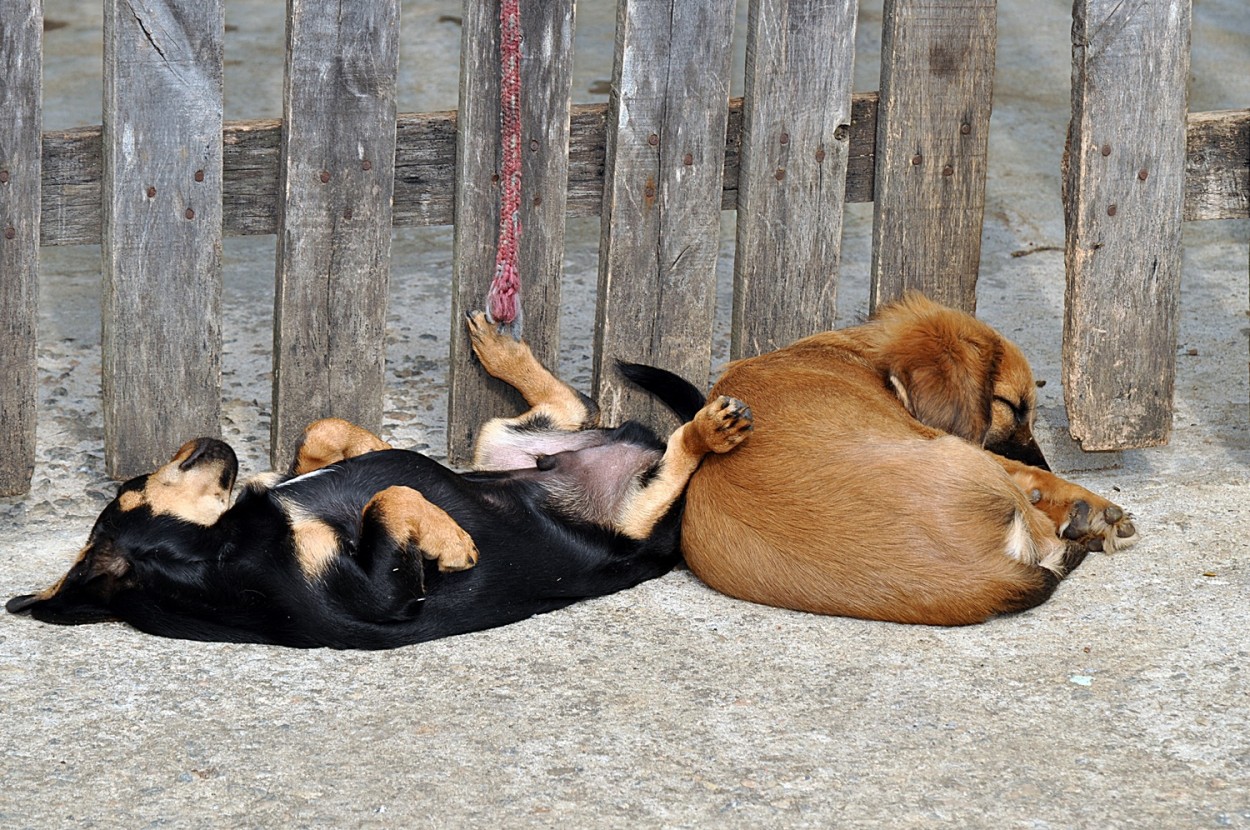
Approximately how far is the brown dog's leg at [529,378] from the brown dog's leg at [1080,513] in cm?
132

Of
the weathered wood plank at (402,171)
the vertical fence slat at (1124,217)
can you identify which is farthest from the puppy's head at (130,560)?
the vertical fence slat at (1124,217)

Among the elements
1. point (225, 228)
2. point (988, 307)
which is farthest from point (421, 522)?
point (988, 307)

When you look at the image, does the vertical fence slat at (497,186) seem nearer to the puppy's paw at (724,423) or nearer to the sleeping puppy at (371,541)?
the sleeping puppy at (371,541)

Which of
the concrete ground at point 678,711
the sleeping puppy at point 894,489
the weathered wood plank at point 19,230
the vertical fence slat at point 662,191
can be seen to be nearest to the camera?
the concrete ground at point 678,711

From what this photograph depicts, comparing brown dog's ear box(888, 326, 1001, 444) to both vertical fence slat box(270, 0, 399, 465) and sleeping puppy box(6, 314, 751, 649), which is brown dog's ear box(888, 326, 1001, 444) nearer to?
sleeping puppy box(6, 314, 751, 649)

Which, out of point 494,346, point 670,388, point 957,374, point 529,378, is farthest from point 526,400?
point 957,374

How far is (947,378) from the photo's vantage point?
4453 millimetres

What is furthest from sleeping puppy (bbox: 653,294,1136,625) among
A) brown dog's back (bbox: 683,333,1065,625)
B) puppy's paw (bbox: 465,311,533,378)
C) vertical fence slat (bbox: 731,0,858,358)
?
puppy's paw (bbox: 465,311,533,378)

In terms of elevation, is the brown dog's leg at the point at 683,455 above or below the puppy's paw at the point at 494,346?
below

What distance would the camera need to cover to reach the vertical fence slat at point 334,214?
14.2 feet

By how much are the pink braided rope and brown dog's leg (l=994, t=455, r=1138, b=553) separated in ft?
5.13

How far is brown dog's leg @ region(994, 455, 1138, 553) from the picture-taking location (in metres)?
4.32

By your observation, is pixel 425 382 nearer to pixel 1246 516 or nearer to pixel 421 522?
pixel 421 522

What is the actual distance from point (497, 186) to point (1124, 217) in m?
1.99
